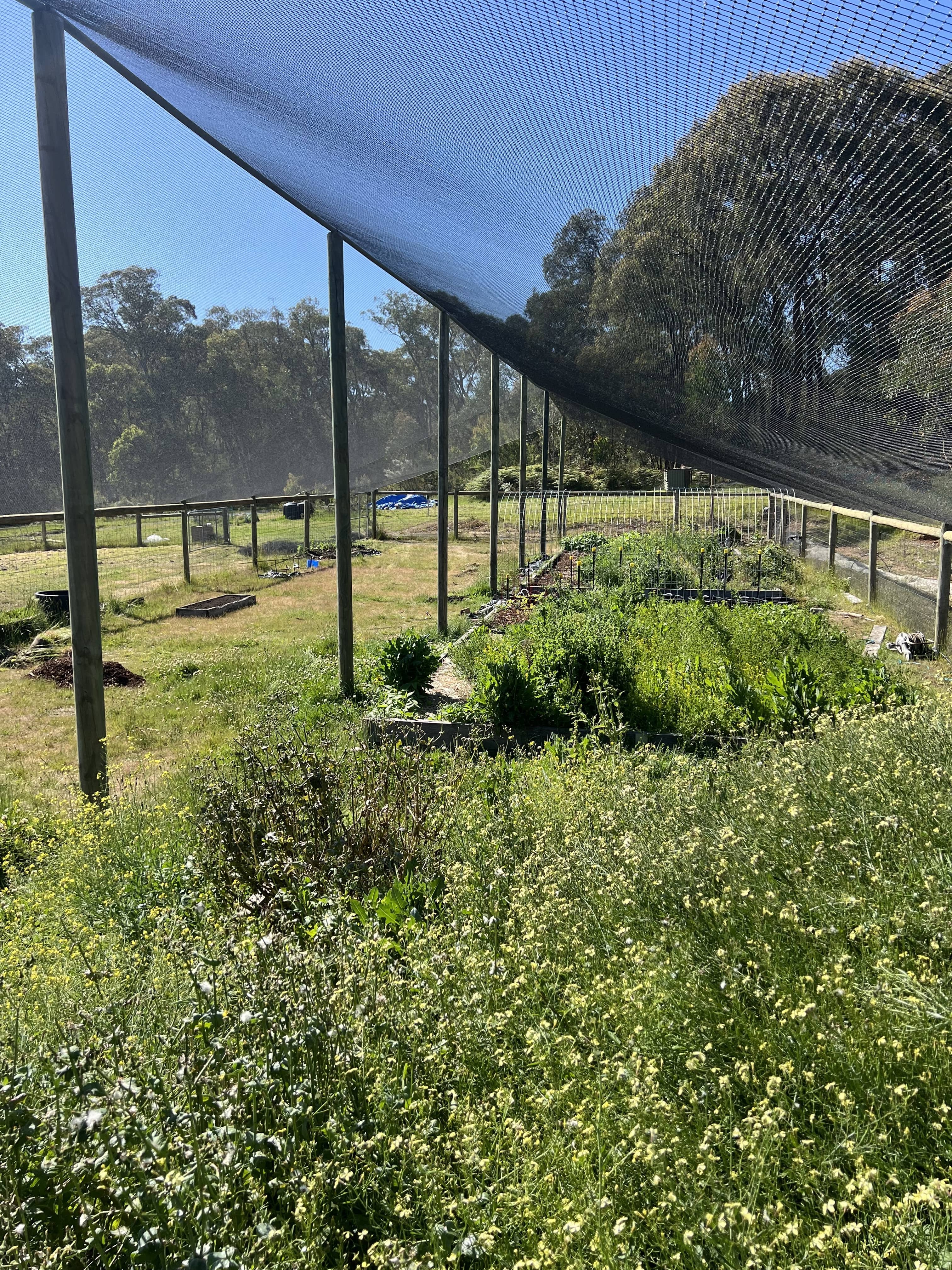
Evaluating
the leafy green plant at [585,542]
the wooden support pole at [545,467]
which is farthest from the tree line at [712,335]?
the wooden support pole at [545,467]

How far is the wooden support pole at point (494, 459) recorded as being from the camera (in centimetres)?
1033

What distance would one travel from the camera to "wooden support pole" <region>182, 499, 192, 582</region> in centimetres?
1202

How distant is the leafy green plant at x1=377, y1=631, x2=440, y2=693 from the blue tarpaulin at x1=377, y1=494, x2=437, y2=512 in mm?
22391

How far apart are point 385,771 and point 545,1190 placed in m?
2.32

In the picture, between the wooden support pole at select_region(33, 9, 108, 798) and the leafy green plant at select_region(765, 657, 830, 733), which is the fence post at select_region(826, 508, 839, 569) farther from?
the wooden support pole at select_region(33, 9, 108, 798)

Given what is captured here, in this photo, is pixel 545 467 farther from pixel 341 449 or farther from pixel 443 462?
pixel 341 449

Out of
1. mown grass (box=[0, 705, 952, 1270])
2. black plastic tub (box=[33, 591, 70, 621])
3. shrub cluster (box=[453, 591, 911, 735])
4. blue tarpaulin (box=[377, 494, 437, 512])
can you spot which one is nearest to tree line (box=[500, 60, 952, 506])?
shrub cluster (box=[453, 591, 911, 735])

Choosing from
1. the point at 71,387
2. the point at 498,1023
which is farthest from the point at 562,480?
the point at 498,1023

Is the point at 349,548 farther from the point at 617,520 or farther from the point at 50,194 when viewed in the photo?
the point at 617,520

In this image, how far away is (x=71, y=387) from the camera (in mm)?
3912

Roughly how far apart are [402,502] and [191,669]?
915 inches

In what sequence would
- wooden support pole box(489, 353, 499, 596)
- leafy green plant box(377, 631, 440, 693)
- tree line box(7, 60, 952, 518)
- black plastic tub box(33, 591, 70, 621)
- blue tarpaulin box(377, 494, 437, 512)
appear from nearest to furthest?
tree line box(7, 60, 952, 518), leafy green plant box(377, 631, 440, 693), black plastic tub box(33, 591, 70, 621), wooden support pole box(489, 353, 499, 596), blue tarpaulin box(377, 494, 437, 512)

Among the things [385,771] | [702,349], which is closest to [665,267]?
[702,349]

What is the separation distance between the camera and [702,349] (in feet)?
13.7
